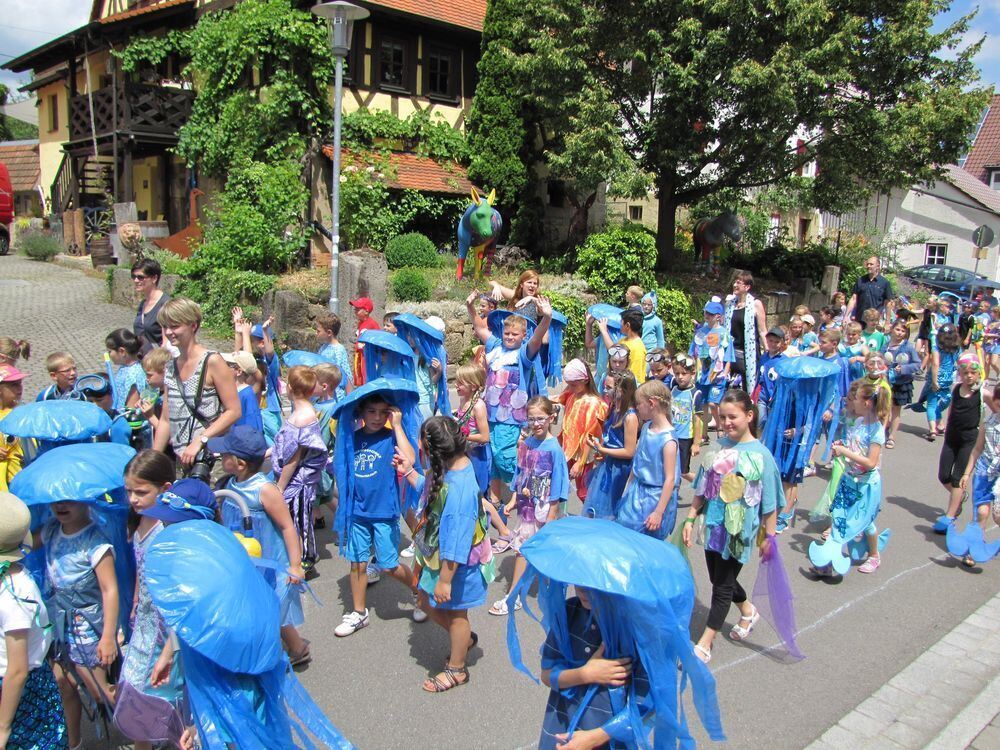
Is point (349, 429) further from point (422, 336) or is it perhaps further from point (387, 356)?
point (422, 336)

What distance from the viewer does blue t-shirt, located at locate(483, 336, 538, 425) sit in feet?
20.2

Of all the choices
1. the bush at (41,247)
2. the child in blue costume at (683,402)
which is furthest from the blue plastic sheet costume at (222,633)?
the bush at (41,247)

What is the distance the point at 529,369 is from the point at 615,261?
25.9ft

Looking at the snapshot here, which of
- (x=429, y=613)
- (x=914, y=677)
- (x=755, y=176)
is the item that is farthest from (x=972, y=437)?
(x=755, y=176)

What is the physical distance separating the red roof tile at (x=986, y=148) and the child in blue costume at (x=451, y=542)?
40.6 m

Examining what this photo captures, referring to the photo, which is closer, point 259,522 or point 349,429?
point 259,522

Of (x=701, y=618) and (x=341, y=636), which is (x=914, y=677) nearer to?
(x=701, y=618)

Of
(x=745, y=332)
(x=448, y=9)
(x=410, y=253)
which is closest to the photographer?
(x=745, y=332)

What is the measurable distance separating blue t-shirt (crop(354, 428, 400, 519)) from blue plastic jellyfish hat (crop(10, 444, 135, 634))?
1.29 m

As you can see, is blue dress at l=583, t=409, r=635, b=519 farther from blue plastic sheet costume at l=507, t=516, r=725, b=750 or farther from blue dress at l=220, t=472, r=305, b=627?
blue plastic sheet costume at l=507, t=516, r=725, b=750

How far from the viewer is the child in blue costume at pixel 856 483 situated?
5707 mm

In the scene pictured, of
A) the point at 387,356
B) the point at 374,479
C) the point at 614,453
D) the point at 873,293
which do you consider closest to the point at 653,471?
the point at 614,453

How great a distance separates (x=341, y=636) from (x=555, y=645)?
238cm

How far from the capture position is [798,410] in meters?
6.52
